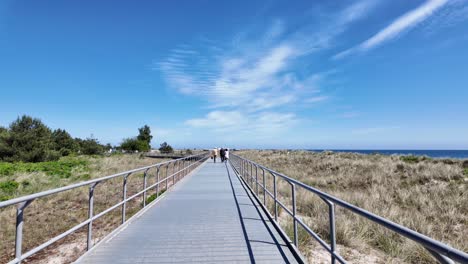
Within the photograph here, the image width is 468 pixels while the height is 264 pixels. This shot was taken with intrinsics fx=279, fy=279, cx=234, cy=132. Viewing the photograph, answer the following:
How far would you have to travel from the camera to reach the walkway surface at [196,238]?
12.7 feet

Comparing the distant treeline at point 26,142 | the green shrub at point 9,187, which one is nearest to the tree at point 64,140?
the distant treeline at point 26,142

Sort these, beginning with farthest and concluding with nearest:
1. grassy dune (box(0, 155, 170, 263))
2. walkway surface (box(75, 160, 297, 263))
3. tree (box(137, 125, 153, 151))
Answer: tree (box(137, 125, 153, 151))
grassy dune (box(0, 155, 170, 263))
walkway surface (box(75, 160, 297, 263))

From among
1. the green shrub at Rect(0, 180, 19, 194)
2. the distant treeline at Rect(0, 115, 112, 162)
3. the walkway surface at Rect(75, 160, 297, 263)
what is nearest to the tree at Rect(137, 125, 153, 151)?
the distant treeline at Rect(0, 115, 112, 162)

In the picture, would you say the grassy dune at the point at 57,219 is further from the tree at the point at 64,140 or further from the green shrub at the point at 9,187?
the tree at the point at 64,140

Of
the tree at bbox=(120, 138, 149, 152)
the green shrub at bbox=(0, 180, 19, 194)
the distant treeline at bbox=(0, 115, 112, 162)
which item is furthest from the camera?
the tree at bbox=(120, 138, 149, 152)

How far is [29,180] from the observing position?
15531 millimetres

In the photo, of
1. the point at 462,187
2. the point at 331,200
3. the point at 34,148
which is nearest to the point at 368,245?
the point at 331,200

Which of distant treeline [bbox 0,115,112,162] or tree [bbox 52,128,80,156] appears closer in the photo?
distant treeline [bbox 0,115,112,162]


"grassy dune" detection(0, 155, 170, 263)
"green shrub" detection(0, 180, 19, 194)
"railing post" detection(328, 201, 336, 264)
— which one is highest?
"railing post" detection(328, 201, 336, 264)

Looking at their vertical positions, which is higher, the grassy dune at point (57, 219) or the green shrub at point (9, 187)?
the green shrub at point (9, 187)

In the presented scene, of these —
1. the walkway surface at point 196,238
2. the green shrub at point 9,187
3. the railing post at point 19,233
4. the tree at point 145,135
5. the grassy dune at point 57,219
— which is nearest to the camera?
the railing post at point 19,233

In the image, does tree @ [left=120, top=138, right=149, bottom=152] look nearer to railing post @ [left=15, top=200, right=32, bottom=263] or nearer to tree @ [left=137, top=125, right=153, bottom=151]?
tree @ [left=137, top=125, right=153, bottom=151]

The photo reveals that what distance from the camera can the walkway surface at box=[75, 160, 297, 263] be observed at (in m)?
3.87

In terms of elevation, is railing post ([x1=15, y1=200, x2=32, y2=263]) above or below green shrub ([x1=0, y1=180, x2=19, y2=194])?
above
